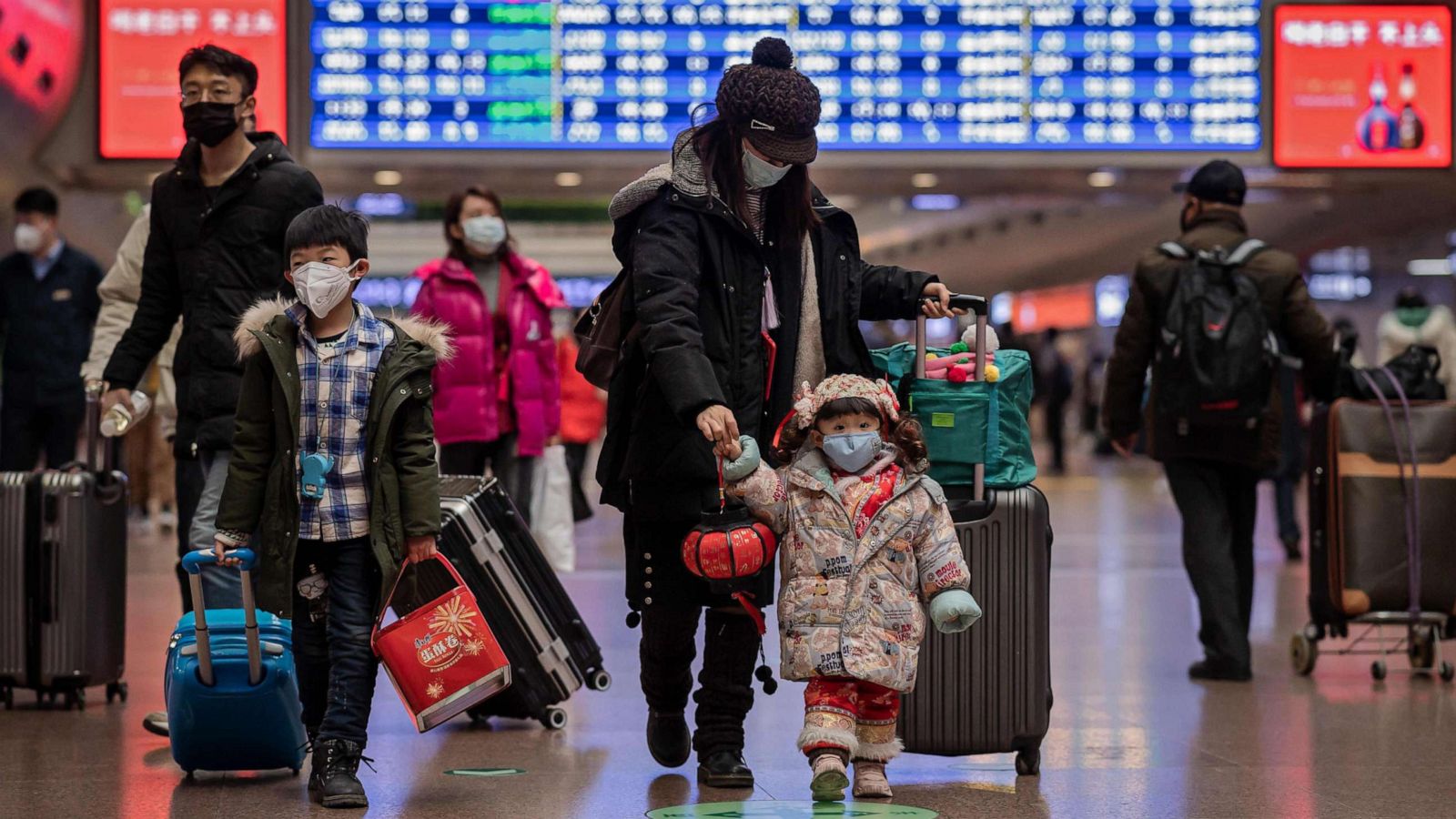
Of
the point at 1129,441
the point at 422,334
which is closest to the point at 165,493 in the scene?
the point at 1129,441

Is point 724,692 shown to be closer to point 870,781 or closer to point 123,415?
point 870,781

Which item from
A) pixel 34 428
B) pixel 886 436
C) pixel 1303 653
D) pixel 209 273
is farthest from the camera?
pixel 34 428

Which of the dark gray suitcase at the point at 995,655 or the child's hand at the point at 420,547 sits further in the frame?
the dark gray suitcase at the point at 995,655

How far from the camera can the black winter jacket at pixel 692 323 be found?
182 inches

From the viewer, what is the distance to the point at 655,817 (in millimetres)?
4402

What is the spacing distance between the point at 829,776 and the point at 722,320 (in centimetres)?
111

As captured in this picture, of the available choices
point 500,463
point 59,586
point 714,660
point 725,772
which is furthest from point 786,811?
point 500,463

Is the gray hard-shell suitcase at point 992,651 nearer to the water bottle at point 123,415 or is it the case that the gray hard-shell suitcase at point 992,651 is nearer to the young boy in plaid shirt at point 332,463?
the young boy in plaid shirt at point 332,463

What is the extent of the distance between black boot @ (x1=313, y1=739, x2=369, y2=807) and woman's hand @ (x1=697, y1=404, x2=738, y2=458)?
1.16m

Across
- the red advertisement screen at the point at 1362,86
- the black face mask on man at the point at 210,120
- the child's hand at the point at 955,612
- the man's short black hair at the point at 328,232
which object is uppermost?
the red advertisement screen at the point at 1362,86

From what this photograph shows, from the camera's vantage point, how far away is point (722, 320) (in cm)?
471

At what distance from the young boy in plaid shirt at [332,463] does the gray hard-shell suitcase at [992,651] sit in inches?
50.1

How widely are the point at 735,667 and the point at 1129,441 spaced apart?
2846mm

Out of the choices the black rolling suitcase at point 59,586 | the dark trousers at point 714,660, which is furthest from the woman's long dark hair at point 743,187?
the black rolling suitcase at point 59,586
